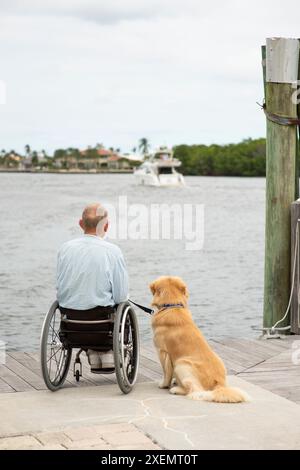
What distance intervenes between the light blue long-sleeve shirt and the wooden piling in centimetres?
257

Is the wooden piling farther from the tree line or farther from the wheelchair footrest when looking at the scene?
the tree line

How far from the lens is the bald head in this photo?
17.5 feet

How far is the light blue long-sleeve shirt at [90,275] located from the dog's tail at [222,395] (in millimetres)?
790

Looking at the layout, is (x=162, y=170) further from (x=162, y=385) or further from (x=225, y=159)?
(x=162, y=385)

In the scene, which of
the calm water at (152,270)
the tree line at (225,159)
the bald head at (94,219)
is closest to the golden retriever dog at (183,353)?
the bald head at (94,219)

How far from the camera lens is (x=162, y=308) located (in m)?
5.36

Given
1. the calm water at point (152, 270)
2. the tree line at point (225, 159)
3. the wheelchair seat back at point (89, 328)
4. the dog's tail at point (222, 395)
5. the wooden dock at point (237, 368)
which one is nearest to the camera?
the dog's tail at point (222, 395)

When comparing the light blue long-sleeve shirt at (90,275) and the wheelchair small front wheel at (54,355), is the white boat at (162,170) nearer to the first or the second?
the wheelchair small front wheel at (54,355)

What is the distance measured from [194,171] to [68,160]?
2074 inches

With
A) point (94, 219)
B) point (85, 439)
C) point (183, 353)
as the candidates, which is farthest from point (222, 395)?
point (94, 219)

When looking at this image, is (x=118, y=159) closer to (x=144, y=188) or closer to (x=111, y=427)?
(x=144, y=188)

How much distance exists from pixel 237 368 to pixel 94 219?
5.64 ft

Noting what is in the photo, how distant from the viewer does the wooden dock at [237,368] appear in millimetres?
5680
